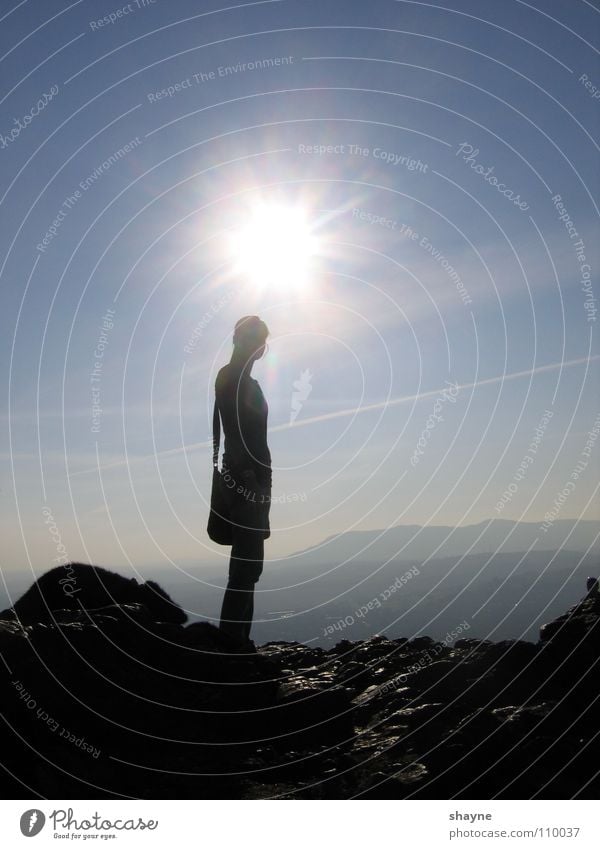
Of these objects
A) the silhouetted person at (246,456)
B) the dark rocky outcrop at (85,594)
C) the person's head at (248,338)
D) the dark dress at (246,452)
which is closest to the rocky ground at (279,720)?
the silhouetted person at (246,456)

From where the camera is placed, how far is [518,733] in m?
7.65

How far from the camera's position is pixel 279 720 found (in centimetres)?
948

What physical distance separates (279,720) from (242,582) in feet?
15.6

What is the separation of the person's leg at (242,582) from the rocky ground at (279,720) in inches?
64.2

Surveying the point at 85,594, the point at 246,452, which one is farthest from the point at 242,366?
the point at 85,594

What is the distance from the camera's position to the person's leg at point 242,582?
539 inches

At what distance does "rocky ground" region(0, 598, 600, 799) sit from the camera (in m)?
7.25

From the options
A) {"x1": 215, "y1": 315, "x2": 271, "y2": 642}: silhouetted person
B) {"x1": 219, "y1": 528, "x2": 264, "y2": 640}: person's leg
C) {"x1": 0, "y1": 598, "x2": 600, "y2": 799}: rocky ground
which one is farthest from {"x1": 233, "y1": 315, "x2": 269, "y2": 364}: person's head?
{"x1": 0, "y1": 598, "x2": 600, "y2": 799}: rocky ground

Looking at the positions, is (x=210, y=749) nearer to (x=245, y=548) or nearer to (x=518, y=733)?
(x=518, y=733)

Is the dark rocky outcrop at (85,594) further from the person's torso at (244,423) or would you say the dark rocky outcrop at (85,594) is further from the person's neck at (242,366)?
the person's neck at (242,366)

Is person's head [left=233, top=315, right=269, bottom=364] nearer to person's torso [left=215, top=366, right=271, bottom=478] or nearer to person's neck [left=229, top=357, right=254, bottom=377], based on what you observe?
person's neck [left=229, top=357, right=254, bottom=377]

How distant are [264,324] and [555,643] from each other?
886 centimetres

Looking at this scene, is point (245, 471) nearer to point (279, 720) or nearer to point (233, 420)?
point (233, 420)

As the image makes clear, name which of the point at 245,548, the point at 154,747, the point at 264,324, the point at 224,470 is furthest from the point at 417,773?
the point at 264,324
